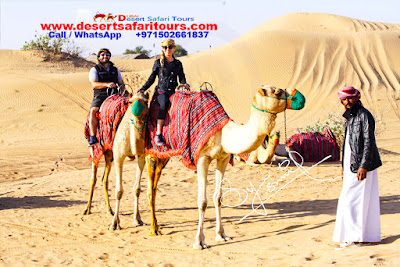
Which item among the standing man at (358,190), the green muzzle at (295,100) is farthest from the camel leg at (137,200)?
the standing man at (358,190)

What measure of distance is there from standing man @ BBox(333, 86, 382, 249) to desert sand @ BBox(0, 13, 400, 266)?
0.22 meters

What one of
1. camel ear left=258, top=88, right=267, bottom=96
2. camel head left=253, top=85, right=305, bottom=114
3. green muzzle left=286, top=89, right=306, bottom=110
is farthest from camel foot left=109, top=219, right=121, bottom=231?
green muzzle left=286, top=89, right=306, bottom=110

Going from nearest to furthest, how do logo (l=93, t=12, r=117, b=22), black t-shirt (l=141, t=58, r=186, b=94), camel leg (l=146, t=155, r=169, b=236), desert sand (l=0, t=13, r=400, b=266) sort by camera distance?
1. desert sand (l=0, t=13, r=400, b=266)
2. black t-shirt (l=141, t=58, r=186, b=94)
3. camel leg (l=146, t=155, r=169, b=236)
4. logo (l=93, t=12, r=117, b=22)

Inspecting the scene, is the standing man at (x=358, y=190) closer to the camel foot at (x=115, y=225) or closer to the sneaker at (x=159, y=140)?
the sneaker at (x=159, y=140)

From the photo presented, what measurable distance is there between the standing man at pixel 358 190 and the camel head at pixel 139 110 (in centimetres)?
285

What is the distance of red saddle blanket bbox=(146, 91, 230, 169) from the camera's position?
6.27 metres

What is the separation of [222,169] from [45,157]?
10.7 metres

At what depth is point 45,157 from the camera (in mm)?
15680

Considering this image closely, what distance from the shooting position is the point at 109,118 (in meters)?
7.65

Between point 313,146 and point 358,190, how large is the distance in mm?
8030

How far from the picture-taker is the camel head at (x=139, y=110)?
6711 millimetres

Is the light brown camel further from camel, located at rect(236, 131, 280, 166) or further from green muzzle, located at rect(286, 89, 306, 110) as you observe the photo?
camel, located at rect(236, 131, 280, 166)

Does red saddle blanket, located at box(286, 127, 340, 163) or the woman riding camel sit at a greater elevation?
the woman riding camel

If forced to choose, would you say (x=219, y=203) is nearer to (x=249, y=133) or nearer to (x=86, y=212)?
(x=249, y=133)
